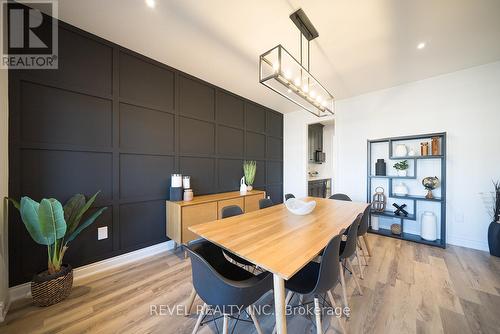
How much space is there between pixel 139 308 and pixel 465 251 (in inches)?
170

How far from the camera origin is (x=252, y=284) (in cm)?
109

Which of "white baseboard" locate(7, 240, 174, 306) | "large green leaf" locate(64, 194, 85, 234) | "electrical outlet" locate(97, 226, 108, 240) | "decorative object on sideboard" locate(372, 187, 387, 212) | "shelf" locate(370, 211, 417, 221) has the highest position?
"large green leaf" locate(64, 194, 85, 234)

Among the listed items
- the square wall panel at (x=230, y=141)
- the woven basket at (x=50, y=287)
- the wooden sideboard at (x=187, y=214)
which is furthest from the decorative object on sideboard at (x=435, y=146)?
the woven basket at (x=50, y=287)

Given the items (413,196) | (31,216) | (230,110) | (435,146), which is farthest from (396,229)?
(31,216)

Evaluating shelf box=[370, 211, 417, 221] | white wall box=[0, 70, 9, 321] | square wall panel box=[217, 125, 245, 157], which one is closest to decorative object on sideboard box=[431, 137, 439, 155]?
shelf box=[370, 211, 417, 221]

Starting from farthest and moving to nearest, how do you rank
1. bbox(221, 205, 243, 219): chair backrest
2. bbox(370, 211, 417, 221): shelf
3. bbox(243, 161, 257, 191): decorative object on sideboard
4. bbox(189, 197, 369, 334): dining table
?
bbox(243, 161, 257, 191): decorative object on sideboard → bbox(370, 211, 417, 221): shelf → bbox(221, 205, 243, 219): chair backrest → bbox(189, 197, 369, 334): dining table

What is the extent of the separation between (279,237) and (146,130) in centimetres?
229

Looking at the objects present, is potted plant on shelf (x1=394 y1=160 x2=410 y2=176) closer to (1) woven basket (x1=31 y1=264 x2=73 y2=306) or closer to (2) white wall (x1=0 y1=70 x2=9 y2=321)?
(1) woven basket (x1=31 y1=264 x2=73 y2=306)

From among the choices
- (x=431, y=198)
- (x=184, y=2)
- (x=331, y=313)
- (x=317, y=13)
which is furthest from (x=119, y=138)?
(x=431, y=198)

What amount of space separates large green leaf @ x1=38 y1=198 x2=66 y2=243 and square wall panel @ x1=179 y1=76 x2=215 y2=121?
1.92m

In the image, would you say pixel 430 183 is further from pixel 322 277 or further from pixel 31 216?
pixel 31 216

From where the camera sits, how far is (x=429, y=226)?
294 centimetres

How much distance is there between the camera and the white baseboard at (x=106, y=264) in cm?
170

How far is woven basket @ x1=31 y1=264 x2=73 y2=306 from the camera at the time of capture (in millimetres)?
1577
